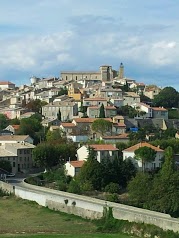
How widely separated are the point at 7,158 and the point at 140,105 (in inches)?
1227

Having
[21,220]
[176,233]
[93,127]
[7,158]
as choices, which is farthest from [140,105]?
[176,233]

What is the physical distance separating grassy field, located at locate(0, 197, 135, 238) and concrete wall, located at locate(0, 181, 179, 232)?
0.56 m

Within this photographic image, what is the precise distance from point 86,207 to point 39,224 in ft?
11.2

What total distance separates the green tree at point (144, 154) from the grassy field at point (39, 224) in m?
14.4

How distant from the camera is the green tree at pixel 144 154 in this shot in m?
57.0

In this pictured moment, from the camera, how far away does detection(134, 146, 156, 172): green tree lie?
5703 centimetres

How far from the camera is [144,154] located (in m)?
57.0

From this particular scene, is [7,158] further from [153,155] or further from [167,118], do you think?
[167,118]

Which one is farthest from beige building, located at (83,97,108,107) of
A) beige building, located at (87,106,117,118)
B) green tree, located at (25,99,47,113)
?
green tree, located at (25,99,47,113)

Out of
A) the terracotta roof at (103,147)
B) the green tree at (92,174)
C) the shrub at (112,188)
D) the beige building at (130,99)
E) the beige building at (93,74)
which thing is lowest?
the shrub at (112,188)

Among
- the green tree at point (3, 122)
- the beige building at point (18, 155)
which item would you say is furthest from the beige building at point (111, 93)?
the beige building at point (18, 155)

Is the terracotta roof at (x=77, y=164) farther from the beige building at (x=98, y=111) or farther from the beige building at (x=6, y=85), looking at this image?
the beige building at (x=6, y=85)

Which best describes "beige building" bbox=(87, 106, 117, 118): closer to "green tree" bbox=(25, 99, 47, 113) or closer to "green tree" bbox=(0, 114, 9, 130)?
"green tree" bbox=(0, 114, 9, 130)

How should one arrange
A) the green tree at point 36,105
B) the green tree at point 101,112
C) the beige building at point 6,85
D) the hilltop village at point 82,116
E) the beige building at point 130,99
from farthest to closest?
the beige building at point 6,85 → the green tree at point 36,105 → the beige building at point 130,99 → the green tree at point 101,112 → the hilltop village at point 82,116
